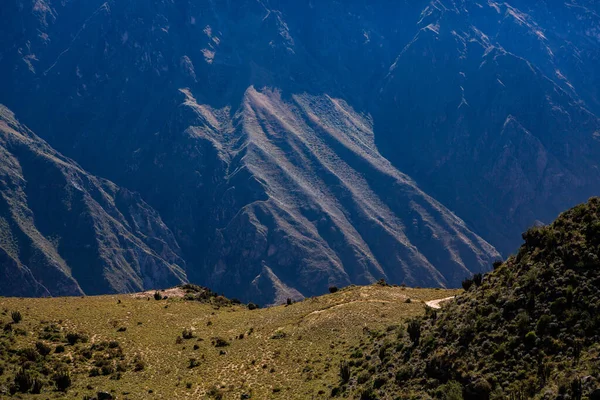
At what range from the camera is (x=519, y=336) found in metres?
39.7

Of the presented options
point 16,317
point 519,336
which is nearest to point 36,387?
point 16,317

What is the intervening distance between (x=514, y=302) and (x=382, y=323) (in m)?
23.3

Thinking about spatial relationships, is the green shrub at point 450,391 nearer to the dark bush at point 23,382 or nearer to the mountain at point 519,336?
the mountain at point 519,336

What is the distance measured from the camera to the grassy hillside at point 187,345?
5350 centimetres

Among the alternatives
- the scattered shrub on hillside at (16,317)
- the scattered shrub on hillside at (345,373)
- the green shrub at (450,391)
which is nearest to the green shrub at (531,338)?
the green shrub at (450,391)

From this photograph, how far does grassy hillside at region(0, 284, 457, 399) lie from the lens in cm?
5350

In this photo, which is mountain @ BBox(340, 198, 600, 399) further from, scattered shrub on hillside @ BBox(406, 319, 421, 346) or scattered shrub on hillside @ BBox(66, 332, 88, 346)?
scattered shrub on hillside @ BBox(66, 332, 88, 346)

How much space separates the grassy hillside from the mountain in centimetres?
844

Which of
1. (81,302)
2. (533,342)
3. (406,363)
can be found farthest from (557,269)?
(81,302)

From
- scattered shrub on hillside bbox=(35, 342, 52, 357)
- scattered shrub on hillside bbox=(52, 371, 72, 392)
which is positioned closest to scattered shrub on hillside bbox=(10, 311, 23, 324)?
scattered shrub on hillside bbox=(35, 342, 52, 357)

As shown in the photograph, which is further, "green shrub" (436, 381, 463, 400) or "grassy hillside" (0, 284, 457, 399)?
"grassy hillside" (0, 284, 457, 399)

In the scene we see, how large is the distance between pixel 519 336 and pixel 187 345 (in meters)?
39.9

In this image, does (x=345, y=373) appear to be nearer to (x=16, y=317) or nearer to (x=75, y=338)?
(x=75, y=338)

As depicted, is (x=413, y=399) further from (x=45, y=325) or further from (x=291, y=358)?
(x=45, y=325)
